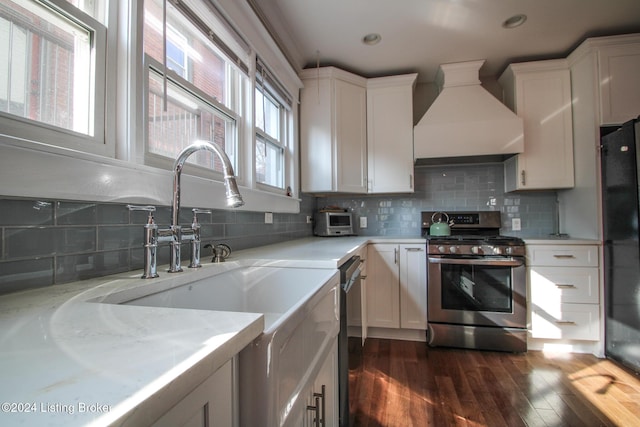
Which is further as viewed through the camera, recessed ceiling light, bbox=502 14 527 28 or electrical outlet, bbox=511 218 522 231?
electrical outlet, bbox=511 218 522 231

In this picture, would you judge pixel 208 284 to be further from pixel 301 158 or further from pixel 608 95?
pixel 608 95

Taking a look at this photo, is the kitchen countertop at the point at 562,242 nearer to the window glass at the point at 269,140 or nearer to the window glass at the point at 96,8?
the window glass at the point at 269,140

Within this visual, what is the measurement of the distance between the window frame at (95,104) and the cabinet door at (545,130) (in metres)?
2.98

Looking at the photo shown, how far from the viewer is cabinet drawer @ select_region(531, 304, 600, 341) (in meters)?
2.22

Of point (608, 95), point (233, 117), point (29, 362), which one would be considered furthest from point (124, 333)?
point (608, 95)

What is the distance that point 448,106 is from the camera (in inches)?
106

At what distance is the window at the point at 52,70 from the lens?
75 cm

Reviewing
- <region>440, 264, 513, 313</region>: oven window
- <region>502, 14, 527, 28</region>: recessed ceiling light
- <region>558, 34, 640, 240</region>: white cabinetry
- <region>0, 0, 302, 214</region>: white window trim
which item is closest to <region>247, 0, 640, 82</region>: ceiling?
<region>502, 14, 527, 28</region>: recessed ceiling light

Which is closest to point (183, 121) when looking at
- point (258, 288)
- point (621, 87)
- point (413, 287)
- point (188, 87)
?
point (188, 87)

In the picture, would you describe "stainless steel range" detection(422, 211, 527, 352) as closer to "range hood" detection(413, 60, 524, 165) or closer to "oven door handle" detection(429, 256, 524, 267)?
"oven door handle" detection(429, 256, 524, 267)

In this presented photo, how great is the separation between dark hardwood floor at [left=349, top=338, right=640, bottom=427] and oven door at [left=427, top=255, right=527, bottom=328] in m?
Result: 0.27

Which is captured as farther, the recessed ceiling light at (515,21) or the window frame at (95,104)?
the recessed ceiling light at (515,21)

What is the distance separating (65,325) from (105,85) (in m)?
0.82

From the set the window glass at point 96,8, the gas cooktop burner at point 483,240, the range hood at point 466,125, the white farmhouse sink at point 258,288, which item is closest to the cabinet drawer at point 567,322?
the gas cooktop burner at point 483,240
